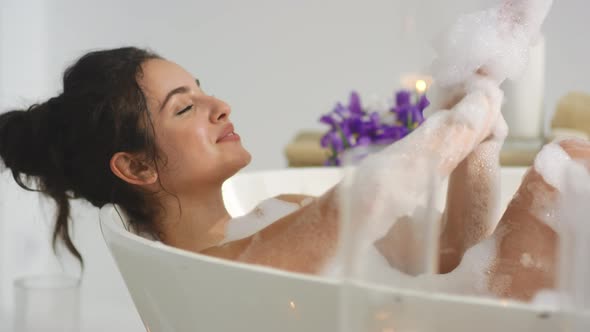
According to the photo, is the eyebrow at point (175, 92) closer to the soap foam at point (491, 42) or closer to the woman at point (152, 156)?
the woman at point (152, 156)

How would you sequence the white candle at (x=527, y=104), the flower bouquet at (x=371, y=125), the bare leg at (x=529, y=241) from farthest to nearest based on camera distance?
the white candle at (x=527, y=104) < the flower bouquet at (x=371, y=125) < the bare leg at (x=529, y=241)

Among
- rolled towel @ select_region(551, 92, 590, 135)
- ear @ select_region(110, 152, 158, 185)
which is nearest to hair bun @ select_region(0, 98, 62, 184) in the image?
ear @ select_region(110, 152, 158, 185)

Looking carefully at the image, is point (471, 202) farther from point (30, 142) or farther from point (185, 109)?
point (30, 142)

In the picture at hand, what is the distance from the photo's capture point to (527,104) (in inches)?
70.6

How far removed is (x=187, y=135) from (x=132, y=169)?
10cm

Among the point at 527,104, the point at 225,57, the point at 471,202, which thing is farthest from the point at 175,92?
the point at 225,57

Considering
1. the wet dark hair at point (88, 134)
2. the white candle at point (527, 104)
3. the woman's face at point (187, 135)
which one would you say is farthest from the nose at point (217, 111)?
the white candle at point (527, 104)

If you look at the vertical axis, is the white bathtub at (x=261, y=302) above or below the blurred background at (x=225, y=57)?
above

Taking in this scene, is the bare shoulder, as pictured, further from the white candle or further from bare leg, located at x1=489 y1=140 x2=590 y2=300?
the white candle

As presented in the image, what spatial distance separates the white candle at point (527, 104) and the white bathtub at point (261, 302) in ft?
3.82

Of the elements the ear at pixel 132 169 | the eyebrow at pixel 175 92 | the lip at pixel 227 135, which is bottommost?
the ear at pixel 132 169

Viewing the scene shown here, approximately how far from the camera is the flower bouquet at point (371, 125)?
1636 millimetres

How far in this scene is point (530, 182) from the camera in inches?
34.1

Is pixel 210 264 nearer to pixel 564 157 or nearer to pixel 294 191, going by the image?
pixel 564 157
